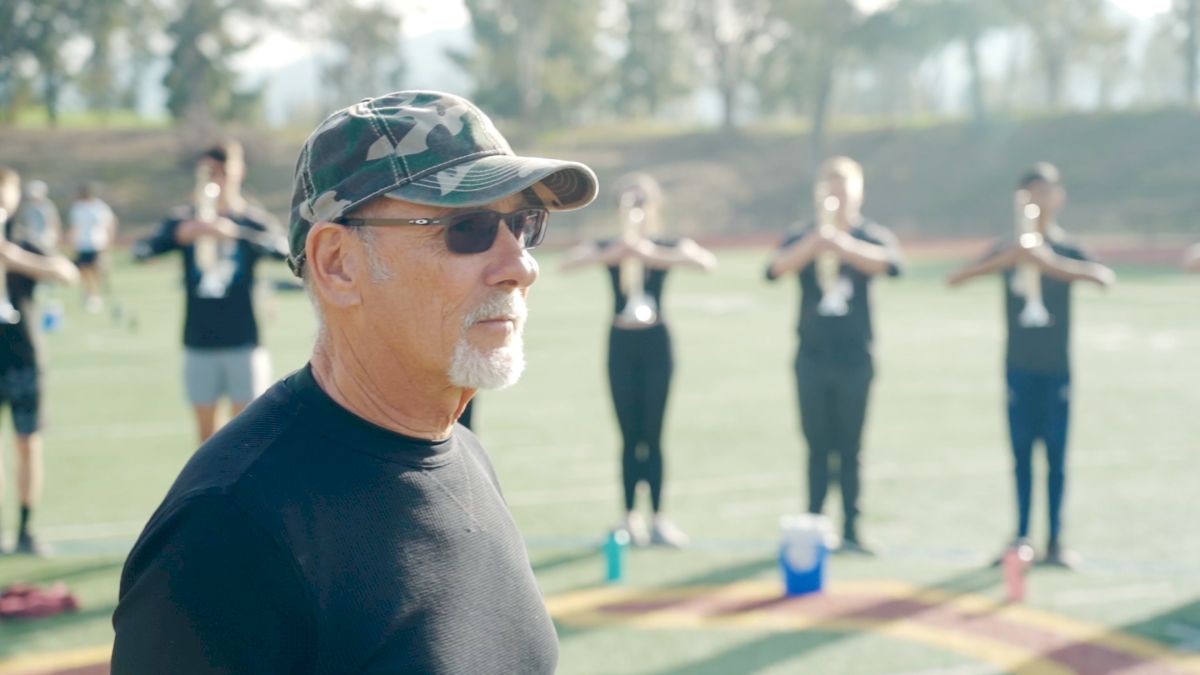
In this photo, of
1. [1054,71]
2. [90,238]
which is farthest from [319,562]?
[1054,71]

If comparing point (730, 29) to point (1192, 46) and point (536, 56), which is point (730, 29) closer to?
point (536, 56)

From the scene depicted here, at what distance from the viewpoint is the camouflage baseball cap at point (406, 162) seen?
2.14 metres

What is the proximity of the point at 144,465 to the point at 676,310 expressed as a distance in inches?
540

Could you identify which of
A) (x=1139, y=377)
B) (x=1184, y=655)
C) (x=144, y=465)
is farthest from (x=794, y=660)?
(x=1139, y=377)

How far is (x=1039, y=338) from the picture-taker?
775 cm

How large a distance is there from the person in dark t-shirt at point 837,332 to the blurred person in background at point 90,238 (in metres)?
16.6

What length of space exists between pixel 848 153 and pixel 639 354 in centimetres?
5179

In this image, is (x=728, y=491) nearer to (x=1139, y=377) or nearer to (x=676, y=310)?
(x=1139, y=377)

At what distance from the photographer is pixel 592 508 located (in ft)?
29.6

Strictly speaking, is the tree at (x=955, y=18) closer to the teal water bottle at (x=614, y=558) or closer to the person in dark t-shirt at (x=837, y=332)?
the person in dark t-shirt at (x=837, y=332)

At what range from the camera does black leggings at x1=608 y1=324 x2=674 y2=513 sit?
27.3 feet

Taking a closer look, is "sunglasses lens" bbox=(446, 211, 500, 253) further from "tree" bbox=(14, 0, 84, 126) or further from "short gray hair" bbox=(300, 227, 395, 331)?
"tree" bbox=(14, 0, 84, 126)

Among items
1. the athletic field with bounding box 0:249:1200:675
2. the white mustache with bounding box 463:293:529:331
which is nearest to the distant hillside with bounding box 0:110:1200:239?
the athletic field with bounding box 0:249:1200:675

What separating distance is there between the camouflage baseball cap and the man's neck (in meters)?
0.25
